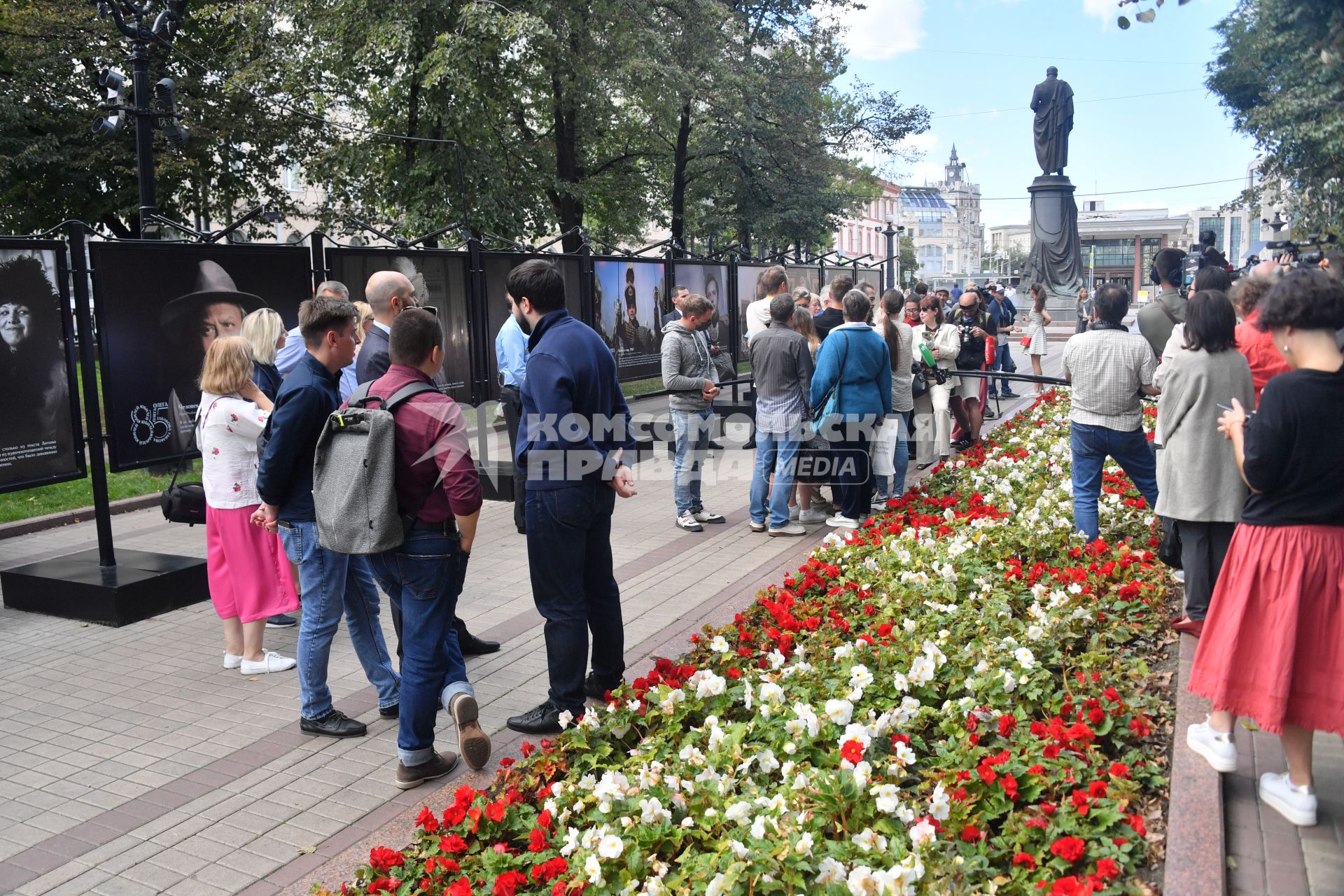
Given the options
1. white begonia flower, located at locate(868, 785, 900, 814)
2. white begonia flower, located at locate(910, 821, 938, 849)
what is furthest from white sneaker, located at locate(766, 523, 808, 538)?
white begonia flower, located at locate(910, 821, 938, 849)

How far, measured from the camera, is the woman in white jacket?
10367 mm

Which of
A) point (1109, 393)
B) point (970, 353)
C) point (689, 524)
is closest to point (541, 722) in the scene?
point (1109, 393)

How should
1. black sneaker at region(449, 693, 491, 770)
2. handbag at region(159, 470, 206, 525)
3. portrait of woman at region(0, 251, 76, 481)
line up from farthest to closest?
handbag at region(159, 470, 206, 525), portrait of woman at region(0, 251, 76, 481), black sneaker at region(449, 693, 491, 770)

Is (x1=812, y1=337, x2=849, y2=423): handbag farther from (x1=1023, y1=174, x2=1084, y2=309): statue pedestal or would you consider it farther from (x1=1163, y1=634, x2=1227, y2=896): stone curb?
(x1=1023, y1=174, x2=1084, y2=309): statue pedestal

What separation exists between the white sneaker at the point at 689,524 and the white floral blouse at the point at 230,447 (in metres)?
3.92

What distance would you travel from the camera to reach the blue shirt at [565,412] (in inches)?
173

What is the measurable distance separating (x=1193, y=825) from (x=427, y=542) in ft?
9.39

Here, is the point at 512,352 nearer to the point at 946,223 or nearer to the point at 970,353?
the point at 970,353

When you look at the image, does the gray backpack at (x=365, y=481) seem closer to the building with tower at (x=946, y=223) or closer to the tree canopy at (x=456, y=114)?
the tree canopy at (x=456, y=114)

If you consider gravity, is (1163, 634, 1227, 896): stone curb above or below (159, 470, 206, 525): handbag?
below

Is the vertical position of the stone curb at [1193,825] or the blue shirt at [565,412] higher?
the blue shirt at [565,412]

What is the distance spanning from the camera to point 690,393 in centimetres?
862

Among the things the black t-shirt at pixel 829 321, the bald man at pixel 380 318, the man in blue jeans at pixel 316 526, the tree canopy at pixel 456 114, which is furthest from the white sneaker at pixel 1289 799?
the tree canopy at pixel 456 114

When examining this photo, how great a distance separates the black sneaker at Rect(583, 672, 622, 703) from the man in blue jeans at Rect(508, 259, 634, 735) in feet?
0.88
